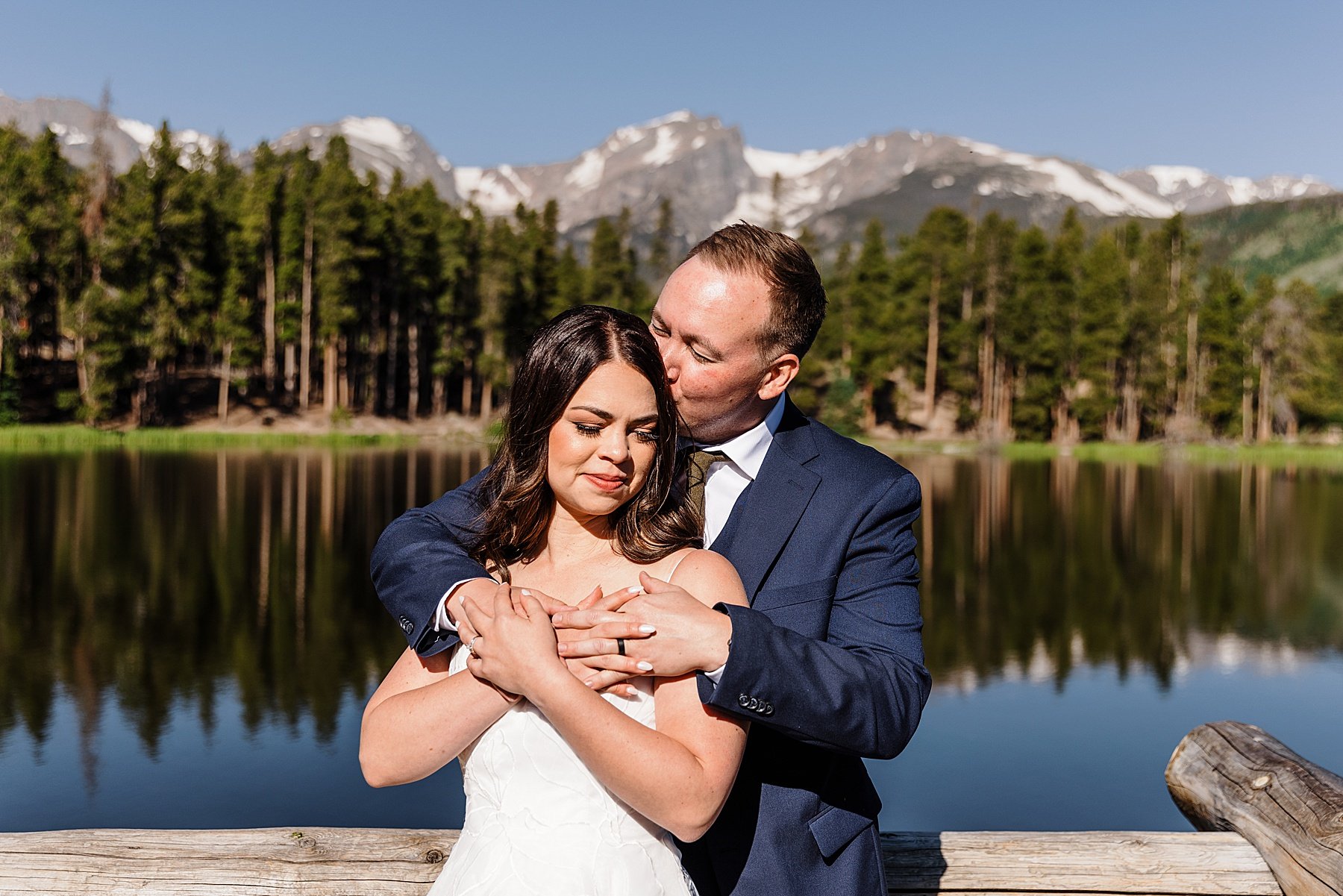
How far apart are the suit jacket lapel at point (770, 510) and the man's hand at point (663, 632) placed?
0.32 meters

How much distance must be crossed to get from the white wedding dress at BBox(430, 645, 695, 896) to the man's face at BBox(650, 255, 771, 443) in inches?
27.8

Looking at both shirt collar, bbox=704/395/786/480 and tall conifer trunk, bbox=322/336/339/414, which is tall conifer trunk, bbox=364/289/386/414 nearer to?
tall conifer trunk, bbox=322/336/339/414

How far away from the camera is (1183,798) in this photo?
4191 mm

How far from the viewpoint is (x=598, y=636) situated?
204cm

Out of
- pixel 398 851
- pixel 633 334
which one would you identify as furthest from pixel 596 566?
pixel 398 851

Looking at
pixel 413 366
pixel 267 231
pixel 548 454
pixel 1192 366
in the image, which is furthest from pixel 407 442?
pixel 548 454

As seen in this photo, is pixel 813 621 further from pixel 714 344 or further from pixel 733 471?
pixel 714 344

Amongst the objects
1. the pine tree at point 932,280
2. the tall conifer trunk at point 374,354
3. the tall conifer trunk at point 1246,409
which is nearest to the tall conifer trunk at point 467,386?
the tall conifer trunk at point 374,354

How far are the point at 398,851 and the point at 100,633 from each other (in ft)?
30.1

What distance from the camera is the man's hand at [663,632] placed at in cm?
197

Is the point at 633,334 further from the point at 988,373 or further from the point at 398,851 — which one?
the point at 988,373

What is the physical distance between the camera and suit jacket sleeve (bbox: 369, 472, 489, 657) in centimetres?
228

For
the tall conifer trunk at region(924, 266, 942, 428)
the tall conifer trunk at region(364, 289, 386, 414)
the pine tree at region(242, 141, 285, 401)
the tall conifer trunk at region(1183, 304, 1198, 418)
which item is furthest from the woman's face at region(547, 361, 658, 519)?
the tall conifer trunk at region(1183, 304, 1198, 418)

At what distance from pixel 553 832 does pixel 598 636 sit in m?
0.42
